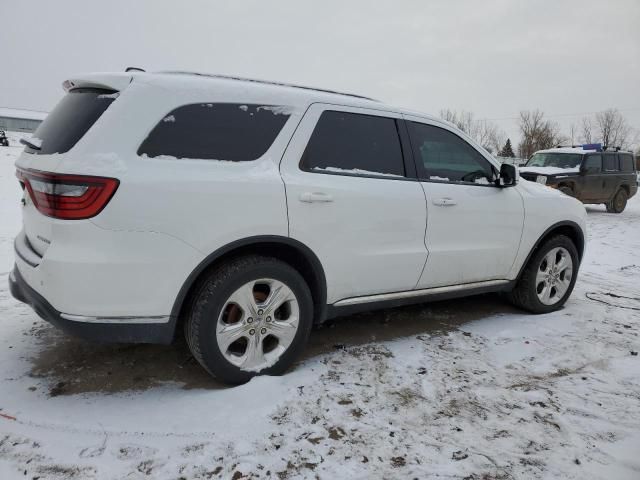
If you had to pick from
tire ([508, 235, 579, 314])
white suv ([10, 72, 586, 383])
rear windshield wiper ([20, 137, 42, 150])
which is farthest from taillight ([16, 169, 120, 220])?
tire ([508, 235, 579, 314])

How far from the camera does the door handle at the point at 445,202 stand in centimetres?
350

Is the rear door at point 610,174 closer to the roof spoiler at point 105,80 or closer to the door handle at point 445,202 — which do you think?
the door handle at point 445,202

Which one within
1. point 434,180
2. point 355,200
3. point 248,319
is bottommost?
point 248,319

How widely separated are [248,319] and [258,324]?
78 mm

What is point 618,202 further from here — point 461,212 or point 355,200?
point 355,200

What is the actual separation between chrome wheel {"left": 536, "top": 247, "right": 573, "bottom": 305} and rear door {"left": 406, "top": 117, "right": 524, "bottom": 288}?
1.77 feet

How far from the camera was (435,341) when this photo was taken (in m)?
3.70

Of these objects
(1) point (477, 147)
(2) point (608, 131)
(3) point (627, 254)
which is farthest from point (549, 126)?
(1) point (477, 147)

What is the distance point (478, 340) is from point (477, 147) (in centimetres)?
163

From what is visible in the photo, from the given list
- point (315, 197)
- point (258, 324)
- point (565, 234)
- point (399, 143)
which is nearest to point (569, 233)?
point (565, 234)

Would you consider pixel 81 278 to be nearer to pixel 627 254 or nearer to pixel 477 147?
pixel 477 147

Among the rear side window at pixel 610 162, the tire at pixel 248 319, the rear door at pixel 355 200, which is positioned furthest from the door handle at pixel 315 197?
the rear side window at pixel 610 162

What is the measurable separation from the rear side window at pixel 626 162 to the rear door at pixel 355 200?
45.8 feet

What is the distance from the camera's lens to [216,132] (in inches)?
104
